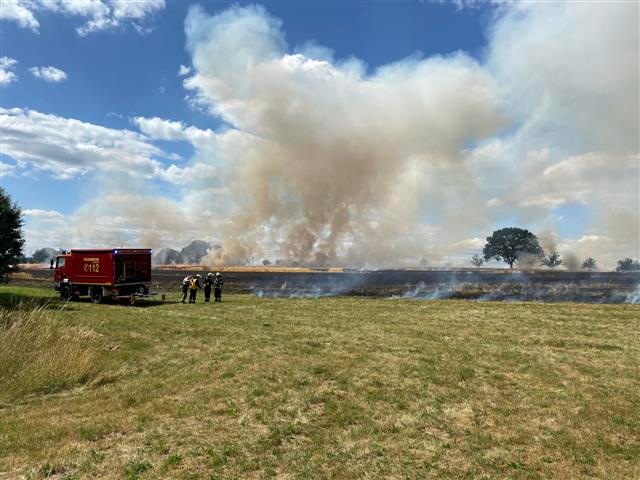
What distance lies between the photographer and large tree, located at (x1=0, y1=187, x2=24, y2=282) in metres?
29.9

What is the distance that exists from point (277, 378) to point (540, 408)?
6.07 meters

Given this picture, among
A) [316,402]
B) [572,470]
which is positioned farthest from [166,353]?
[572,470]

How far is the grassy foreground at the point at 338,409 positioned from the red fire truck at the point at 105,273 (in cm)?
1440

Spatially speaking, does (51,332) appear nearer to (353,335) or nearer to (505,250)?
(353,335)

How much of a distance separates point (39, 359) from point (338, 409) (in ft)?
26.2

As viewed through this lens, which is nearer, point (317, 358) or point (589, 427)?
point (589, 427)

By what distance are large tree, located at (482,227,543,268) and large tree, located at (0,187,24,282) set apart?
612 feet

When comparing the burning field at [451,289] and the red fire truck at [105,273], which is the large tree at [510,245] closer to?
the burning field at [451,289]

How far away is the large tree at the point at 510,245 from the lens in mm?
187750

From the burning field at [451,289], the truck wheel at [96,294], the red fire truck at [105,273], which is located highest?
the red fire truck at [105,273]

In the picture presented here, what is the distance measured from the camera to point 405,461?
7.06 metres

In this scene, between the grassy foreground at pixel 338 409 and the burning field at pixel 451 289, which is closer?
the grassy foreground at pixel 338 409

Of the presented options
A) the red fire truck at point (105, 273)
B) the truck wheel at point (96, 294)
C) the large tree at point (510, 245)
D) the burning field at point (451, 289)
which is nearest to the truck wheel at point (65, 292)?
the red fire truck at point (105, 273)

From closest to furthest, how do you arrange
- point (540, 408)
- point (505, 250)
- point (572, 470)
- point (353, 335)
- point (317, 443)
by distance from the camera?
point (572, 470) < point (317, 443) < point (540, 408) < point (353, 335) < point (505, 250)
